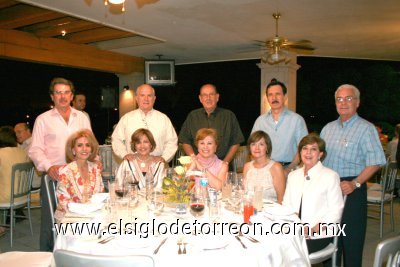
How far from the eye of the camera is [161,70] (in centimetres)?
1013

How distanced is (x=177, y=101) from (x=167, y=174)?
11.1m

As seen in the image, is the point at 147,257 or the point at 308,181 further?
the point at 308,181

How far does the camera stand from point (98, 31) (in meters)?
7.54

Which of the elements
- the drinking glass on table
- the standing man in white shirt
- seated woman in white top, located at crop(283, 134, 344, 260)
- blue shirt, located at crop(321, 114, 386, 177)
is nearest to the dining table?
the drinking glass on table

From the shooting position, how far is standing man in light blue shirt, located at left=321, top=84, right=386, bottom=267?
9.85ft

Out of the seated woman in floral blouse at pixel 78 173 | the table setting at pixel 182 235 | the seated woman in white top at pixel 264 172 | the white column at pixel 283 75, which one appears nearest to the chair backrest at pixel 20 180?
the seated woman in floral blouse at pixel 78 173

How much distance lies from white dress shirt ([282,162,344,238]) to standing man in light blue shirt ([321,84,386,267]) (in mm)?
297

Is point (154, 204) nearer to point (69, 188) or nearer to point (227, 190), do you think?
point (227, 190)

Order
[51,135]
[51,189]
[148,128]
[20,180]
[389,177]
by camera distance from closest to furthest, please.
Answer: [51,189] → [51,135] → [148,128] → [20,180] → [389,177]

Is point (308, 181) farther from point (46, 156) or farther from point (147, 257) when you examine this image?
point (46, 156)

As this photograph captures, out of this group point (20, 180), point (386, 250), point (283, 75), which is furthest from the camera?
point (283, 75)

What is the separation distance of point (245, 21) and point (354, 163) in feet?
12.3

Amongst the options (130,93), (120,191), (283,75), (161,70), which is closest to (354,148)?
(120,191)

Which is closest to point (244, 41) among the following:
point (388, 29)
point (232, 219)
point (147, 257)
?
point (388, 29)
